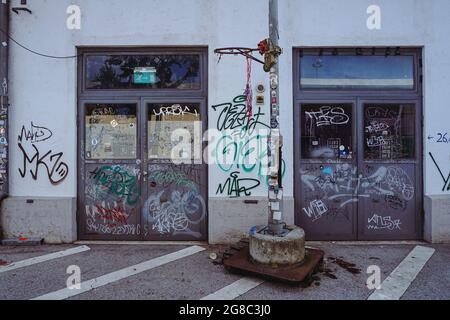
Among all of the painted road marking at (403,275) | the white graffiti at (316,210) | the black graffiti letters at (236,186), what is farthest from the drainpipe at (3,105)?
the painted road marking at (403,275)

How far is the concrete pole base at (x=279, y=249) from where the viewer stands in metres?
3.56

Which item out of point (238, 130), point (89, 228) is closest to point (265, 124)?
point (238, 130)

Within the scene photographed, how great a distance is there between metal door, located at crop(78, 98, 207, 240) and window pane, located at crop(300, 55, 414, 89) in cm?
203

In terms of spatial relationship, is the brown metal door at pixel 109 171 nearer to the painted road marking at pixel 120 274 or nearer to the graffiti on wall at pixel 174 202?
the graffiti on wall at pixel 174 202

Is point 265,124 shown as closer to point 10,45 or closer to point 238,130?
point 238,130

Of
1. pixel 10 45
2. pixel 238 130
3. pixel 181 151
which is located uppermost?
pixel 10 45

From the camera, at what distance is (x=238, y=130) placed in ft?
16.0

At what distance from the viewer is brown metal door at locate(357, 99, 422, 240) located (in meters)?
5.04

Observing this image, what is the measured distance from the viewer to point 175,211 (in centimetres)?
506

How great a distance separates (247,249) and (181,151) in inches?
81.5

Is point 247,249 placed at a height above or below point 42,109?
below

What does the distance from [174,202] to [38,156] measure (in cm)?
255

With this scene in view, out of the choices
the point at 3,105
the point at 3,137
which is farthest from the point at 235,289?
the point at 3,105

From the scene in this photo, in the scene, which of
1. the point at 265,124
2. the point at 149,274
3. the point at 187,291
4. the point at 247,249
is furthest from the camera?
the point at 265,124
